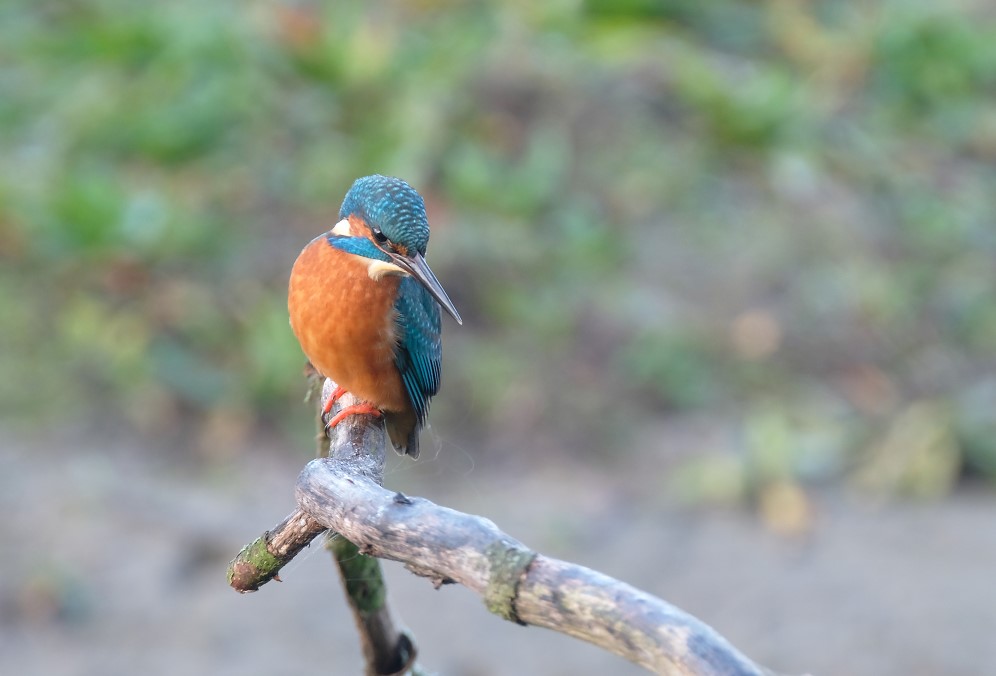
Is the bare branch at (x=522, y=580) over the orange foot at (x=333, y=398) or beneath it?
beneath

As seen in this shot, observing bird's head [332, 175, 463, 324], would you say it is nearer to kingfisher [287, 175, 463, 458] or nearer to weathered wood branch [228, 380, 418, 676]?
kingfisher [287, 175, 463, 458]

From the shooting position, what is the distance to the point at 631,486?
16.4ft

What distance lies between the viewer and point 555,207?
20.4ft

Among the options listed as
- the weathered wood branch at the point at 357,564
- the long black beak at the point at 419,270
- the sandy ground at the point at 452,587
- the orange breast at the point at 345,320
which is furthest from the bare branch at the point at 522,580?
the sandy ground at the point at 452,587

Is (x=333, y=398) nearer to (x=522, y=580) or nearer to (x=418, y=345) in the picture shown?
(x=418, y=345)

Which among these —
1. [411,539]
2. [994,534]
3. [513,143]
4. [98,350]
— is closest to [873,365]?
[994,534]

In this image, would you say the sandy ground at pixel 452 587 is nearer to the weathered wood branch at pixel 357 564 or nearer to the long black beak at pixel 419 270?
the weathered wood branch at pixel 357 564

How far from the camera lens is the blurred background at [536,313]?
169 inches

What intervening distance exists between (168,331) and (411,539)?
4092mm

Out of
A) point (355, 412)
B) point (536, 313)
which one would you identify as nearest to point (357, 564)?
point (355, 412)

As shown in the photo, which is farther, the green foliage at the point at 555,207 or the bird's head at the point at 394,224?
the green foliage at the point at 555,207

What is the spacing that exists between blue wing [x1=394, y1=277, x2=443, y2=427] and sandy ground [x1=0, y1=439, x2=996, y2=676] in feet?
6.09

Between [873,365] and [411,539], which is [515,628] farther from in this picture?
[411,539]

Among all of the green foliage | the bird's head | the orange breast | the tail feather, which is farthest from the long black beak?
the green foliage
